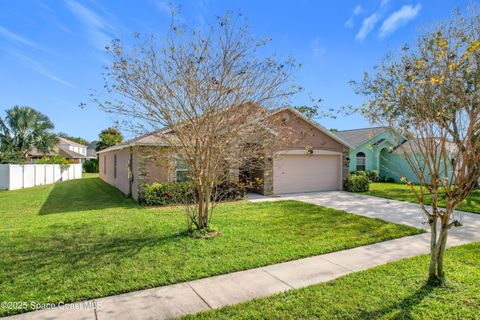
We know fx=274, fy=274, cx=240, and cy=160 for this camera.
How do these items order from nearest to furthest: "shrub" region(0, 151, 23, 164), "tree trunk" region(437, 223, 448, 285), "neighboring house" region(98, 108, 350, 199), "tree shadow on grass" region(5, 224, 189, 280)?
"tree trunk" region(437, 223, 448, 285), "tree shadow on grass" region(5, 224, 189, 280), "neighboring house" region(98, 108, 350, 199), "shrub" region(0, 151, 23, 164)

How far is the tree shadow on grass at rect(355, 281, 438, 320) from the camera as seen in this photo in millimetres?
3572

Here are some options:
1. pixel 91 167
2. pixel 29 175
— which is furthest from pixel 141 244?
pixel 91 167

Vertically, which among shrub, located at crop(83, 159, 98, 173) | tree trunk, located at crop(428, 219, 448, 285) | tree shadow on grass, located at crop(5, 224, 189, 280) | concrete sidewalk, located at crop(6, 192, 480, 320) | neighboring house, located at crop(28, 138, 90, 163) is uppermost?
neighboring house, located at crop(28, 138, 90, 163)

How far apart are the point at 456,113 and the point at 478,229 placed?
20.3 ft

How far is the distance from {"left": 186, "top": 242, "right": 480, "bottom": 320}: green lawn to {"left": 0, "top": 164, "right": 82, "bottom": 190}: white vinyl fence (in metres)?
20.7

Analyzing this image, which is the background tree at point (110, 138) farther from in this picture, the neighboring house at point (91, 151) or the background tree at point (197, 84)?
the neighboring house at point (91, 151)

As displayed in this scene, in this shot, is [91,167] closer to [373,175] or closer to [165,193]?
[165,193]

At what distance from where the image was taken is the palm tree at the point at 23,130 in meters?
24.0

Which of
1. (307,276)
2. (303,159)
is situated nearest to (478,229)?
(307,276)

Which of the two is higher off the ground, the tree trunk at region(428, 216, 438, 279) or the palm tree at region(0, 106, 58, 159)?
the palm tree at region(0, 106, 58, 159)

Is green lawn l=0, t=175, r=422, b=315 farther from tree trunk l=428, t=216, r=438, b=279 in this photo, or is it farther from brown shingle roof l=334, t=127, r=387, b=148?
brown shingle roof l=334, t=127, r=387, b=148

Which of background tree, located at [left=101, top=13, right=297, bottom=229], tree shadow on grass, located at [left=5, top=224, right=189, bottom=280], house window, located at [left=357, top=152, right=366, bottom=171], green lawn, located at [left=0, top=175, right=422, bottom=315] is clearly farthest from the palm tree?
house window, located at [left=357, top=152, right=366, bottom=171]

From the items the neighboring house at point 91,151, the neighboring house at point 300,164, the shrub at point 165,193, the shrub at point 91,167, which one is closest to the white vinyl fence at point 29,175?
the neighboring house at point 300,164

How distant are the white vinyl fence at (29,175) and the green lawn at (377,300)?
20732 mm
